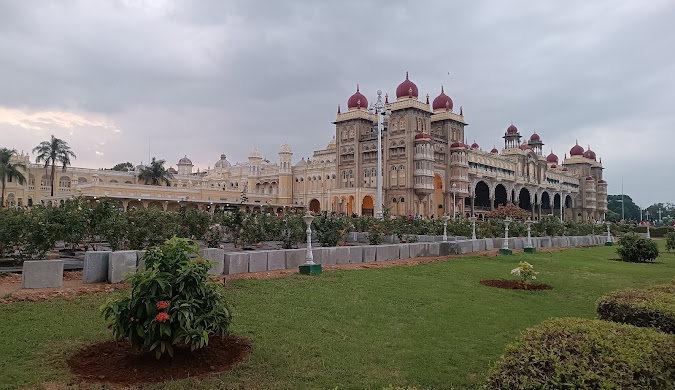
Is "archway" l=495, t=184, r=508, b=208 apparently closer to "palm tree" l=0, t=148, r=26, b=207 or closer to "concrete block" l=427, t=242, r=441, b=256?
"concrete block" l=427, t=242, r=441, b=256

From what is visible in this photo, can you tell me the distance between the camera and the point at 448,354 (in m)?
5.33

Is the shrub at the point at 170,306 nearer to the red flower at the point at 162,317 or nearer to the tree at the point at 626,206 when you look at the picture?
the red flower at the point at 162,317

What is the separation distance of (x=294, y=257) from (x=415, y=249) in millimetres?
5552

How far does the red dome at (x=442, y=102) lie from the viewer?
2299 inches

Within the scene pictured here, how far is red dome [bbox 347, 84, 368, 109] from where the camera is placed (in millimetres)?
57750

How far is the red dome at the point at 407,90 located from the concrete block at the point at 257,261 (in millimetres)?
45832

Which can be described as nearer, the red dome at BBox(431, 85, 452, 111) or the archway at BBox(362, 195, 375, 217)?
the archway at BBox(362, 195, 375, 217)

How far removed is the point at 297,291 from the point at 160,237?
6359 millimetres

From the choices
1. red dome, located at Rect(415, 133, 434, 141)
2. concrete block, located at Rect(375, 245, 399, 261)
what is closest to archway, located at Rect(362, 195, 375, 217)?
red dome, located at Rect(415, 133, 434, 141)

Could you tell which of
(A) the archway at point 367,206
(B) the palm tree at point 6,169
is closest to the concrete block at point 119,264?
(A) the archway at point 367,206

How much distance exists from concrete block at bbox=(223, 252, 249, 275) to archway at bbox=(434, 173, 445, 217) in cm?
4722

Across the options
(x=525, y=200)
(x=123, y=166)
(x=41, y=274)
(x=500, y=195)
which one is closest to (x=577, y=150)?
(x=525, y=200)

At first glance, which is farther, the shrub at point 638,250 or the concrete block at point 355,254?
the shrub at point 638,250

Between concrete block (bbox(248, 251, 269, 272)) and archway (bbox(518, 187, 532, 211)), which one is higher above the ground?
archway (bbox(518, 187, 532, 211))
